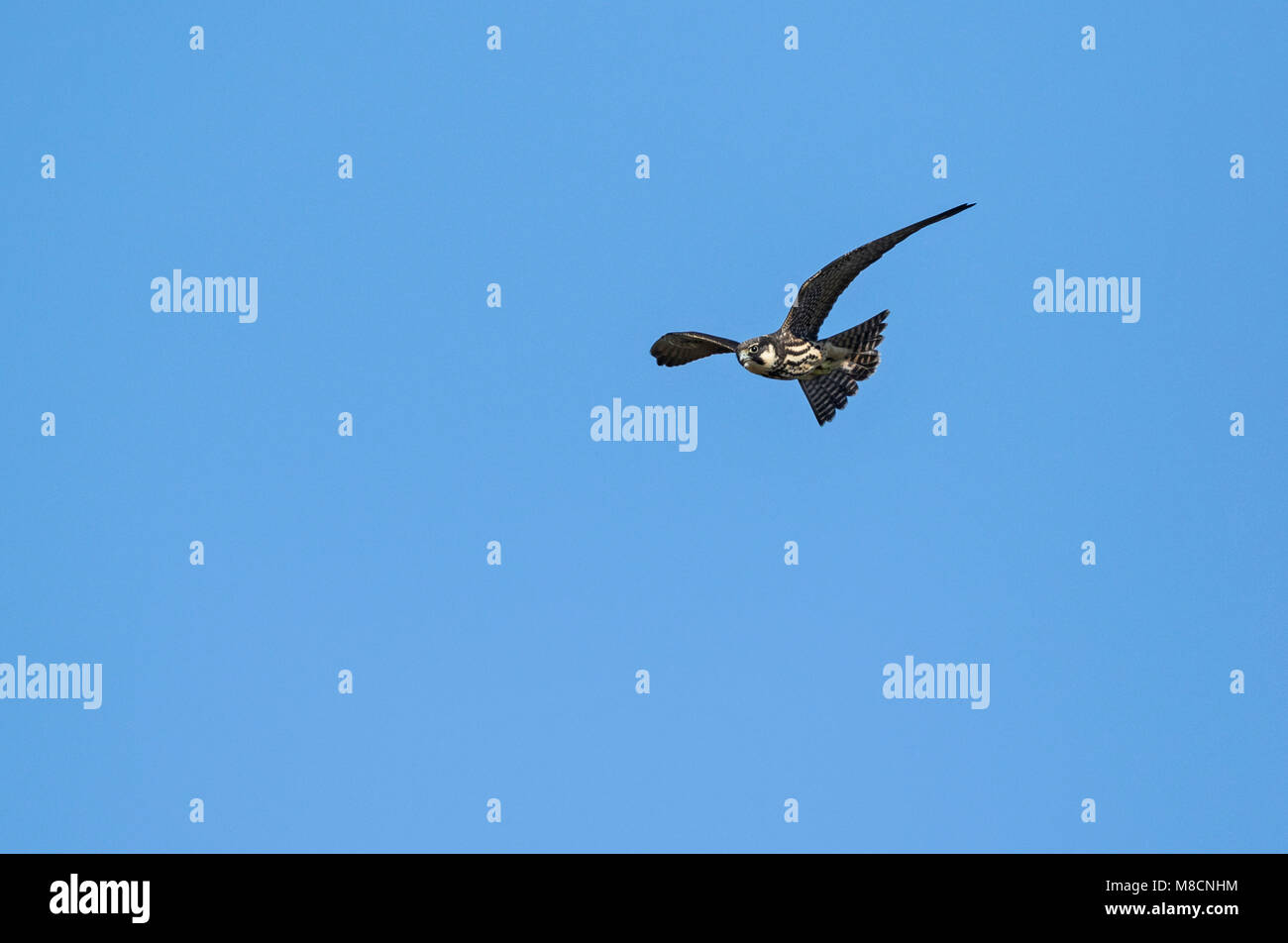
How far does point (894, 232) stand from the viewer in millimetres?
20438

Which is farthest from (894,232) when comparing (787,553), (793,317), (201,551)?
(201,551)

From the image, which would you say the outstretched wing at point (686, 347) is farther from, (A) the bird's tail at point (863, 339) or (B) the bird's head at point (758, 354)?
(A) the bird's tail at point (863, 339)

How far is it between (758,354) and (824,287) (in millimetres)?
1110

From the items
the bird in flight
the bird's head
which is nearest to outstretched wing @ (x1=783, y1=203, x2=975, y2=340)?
the bird in flight

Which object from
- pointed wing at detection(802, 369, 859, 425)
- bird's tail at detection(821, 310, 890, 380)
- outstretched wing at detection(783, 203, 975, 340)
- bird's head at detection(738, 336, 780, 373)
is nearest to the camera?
outstretched wing at detection(783, 203, 975, 340)

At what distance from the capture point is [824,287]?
72.4ft

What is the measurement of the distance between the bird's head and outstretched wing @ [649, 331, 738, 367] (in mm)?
192

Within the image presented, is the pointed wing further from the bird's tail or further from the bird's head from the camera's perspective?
the bird's head

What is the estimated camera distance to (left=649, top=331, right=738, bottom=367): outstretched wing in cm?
2213

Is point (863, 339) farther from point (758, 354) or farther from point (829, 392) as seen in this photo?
point (758, 354)

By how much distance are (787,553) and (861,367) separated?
468 centimetres

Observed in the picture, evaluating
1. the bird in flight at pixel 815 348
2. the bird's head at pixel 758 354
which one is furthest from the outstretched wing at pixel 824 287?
the bird's head at pixel 758 354

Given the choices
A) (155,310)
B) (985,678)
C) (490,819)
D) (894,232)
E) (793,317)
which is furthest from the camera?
(155,310)
